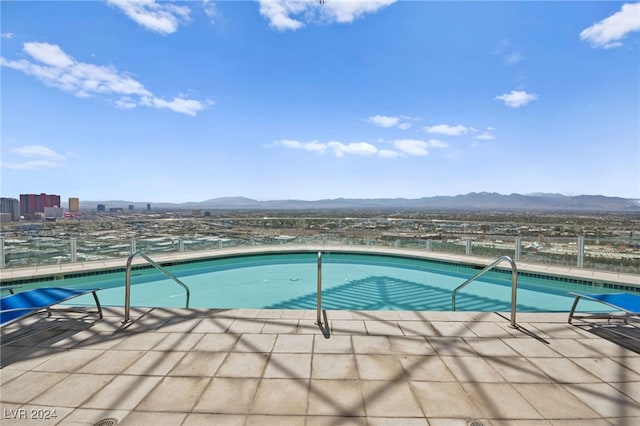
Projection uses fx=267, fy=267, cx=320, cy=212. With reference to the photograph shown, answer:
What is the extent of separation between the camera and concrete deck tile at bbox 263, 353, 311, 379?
208 cm

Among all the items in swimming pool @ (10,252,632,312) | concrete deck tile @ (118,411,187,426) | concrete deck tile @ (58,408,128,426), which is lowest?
swimming pool @ (10,252,632,312)

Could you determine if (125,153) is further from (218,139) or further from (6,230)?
(6,230)

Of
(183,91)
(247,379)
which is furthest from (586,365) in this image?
(183,91)

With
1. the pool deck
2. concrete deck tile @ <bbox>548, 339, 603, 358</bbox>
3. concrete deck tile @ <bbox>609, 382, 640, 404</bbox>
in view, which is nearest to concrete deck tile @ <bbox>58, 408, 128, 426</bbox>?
the pool deck

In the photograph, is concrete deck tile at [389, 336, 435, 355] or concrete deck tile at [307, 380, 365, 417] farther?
concrete deck tile at [389, 336, 435, 355]

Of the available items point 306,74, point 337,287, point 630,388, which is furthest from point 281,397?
point 306,74

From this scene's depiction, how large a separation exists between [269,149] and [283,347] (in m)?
22.8

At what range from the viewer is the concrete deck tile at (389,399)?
1.69 meters

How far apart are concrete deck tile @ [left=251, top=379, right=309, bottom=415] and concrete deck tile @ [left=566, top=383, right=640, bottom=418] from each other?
1.89 m

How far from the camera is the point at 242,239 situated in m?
10.4

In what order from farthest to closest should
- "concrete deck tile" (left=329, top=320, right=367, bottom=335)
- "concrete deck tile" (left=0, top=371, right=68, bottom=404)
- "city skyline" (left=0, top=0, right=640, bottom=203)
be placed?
"city skyline" (left=0, top=0, right=640, bottom=203) < "concrete deck tile" (left=329, top=320, right=367, bottom=335) < "concrete deck tile" (left=0, top=371, right=68, bottom=404)

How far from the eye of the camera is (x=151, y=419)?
1.62 meters

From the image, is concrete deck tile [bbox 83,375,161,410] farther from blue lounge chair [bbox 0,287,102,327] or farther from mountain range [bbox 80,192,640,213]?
mountain range [bbox 80,192,640,213]

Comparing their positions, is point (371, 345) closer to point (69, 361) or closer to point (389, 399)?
point (389, 399)
